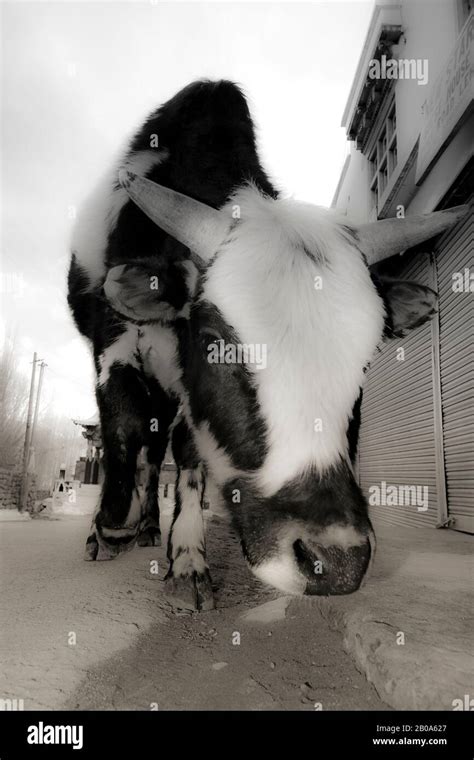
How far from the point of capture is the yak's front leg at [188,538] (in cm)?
280

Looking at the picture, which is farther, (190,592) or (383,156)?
(383,156)

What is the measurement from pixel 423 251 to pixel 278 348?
6.67 metres

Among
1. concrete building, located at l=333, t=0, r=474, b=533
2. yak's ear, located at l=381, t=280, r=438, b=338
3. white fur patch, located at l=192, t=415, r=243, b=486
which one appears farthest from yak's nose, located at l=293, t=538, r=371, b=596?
concrete building, located at l=333, t=0, r=474, b=533

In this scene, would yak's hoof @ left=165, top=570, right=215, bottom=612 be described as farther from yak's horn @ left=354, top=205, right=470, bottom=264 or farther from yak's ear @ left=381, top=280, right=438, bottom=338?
yak's horn @ left=354, top=205, right=470, bottom=264

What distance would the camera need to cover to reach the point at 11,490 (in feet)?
74.9

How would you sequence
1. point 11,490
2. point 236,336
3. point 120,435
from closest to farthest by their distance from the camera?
point 236,336, point 120,435, point 11,490

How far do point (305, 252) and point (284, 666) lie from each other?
6.08 feet

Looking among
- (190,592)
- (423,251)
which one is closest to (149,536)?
(190,592)

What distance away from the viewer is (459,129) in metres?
6.00

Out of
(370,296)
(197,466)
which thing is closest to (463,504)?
(197,466)

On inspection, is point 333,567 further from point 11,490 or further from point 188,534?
point 11,490

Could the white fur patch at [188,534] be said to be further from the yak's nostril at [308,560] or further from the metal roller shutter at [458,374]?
the metal roller shutter at [458,374]

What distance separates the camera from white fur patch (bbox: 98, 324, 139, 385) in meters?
3.60

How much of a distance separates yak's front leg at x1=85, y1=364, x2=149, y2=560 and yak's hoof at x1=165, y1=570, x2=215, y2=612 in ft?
2.88
